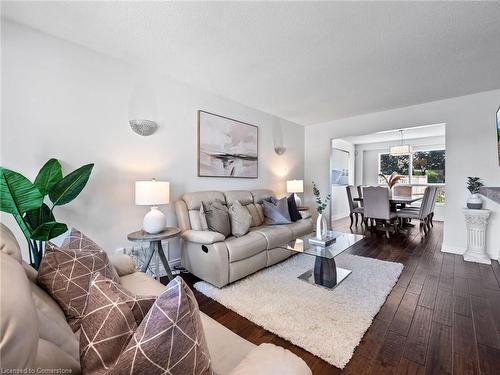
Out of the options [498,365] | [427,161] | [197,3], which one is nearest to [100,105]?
[197,3]

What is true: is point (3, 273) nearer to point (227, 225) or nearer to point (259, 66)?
point (227, 225)

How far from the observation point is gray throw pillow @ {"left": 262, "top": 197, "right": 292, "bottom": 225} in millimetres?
3375

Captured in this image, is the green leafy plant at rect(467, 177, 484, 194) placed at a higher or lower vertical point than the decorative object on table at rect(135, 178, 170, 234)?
higher

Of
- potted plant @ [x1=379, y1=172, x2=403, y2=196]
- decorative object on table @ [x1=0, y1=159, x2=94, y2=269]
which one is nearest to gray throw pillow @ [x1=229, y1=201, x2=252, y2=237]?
decorative object on table @ [x1=0, y1=159, x2=94, y2=269]

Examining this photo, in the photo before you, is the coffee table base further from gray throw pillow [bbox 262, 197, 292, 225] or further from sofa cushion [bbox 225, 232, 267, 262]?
gray throw pillow [bbox 262, 197, 292, 225]

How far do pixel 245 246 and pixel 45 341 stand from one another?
6.36ft

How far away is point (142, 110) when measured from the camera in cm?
263

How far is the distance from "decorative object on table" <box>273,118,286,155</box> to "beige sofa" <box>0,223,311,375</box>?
12.1 feet

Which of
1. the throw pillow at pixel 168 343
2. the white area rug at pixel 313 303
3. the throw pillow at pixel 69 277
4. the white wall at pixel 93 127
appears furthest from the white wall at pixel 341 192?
the throw pillow at pixel 168 343

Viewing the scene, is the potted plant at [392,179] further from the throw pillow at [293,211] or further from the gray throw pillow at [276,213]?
the gray throw pillow at [276,213]

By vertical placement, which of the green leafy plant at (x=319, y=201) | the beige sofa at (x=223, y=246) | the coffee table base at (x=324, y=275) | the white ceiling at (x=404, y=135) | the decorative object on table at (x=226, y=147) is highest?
the white ceiling at (x=404, y=135)

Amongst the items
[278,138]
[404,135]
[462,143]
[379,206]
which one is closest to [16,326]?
[278,138]

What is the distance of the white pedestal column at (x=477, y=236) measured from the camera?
3.11m

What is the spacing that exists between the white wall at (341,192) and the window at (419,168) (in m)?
0.94
